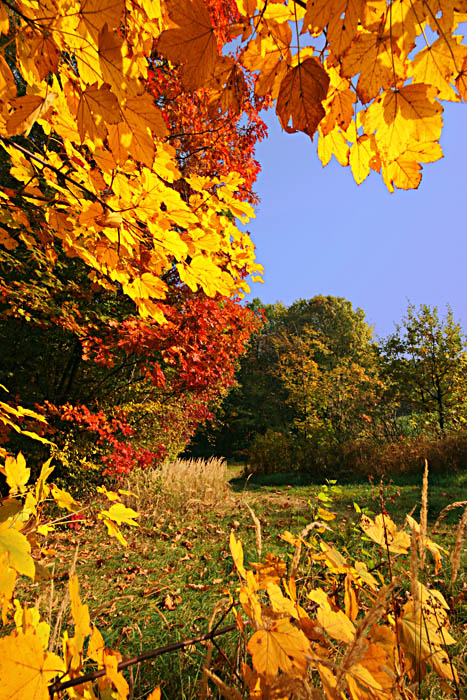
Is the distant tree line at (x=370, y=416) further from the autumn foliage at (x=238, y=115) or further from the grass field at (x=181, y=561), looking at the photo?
the autumn foliage at (x=238, y=115)

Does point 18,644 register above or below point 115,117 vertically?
below

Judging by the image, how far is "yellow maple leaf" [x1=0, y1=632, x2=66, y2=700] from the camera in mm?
380

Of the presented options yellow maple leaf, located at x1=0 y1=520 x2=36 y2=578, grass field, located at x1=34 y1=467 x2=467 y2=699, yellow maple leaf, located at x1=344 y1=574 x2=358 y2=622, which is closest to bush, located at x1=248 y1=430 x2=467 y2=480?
grass field, located at x1=34 y1=467 x2=467 y2=699

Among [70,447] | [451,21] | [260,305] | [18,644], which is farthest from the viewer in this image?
[260,305]

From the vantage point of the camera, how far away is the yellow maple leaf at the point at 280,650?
0.49 m

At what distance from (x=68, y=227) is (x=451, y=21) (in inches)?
45.9

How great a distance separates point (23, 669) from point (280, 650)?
1.17ft

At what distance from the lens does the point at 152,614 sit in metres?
2.35

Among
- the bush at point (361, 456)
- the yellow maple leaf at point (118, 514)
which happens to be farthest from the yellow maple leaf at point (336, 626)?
the bush at point (361, 456)

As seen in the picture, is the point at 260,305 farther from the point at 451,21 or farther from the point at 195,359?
the point at 451,21

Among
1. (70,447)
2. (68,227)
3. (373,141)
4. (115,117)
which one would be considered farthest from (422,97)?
(70,447)

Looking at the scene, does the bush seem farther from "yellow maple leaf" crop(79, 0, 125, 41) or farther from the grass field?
"yellow maple leaf" crop(79, 0, 125, 41)

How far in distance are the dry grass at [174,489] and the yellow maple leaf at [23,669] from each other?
453 centimetres

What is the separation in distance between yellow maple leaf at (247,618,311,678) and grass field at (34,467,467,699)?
0.20 metres
